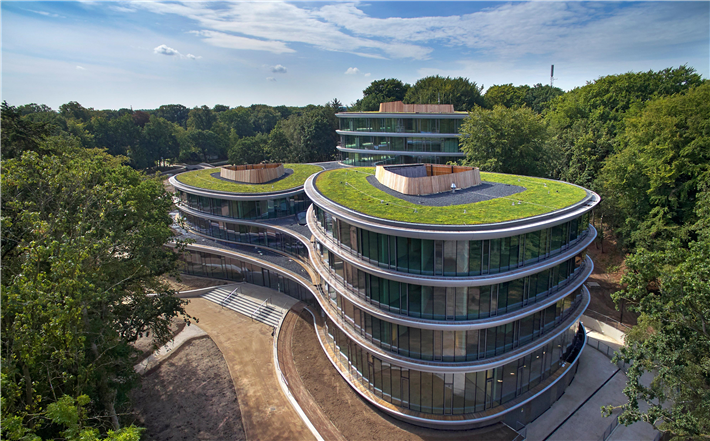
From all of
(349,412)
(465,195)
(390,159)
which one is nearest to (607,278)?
(465,195)

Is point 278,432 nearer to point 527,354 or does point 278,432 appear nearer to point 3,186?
point 527,354

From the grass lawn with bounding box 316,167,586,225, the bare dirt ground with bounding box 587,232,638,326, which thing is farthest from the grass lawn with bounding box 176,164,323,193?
the bare dirt ground with bounding box 587,232,638,326

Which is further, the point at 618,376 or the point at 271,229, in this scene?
the point at 271,229

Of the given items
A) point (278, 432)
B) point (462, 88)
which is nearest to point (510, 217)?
point (278, 432)

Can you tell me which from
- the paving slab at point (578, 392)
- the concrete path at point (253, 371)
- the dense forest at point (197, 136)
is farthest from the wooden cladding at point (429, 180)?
the dense forest at point (197, 136)

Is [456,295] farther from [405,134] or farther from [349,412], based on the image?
[405,134]

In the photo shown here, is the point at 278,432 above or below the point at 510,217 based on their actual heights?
below
